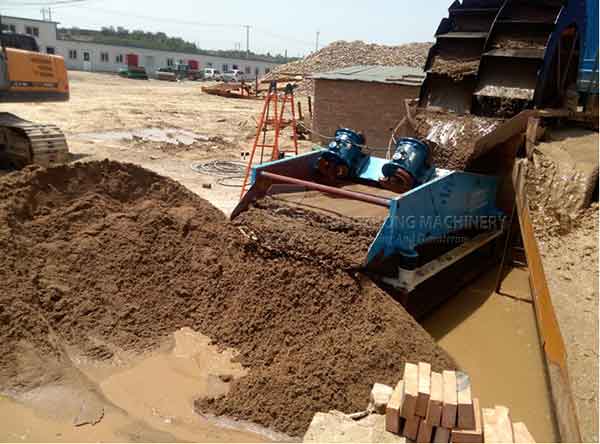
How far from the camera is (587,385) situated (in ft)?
10.2

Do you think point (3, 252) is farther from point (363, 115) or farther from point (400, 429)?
point (363, 115)

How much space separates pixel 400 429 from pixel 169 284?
110 inches

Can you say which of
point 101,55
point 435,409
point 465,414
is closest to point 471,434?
point 465,414

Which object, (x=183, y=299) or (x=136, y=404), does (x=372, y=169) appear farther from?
(x=136, y=404)

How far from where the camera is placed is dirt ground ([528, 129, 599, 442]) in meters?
3.20

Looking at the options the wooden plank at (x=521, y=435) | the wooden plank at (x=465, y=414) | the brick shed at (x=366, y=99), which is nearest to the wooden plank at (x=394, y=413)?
the wooden plank at (x=465, y=414)

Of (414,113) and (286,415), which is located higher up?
(414,113)

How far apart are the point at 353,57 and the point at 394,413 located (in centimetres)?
2930

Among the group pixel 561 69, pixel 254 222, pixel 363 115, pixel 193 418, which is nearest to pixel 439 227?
pixel 254 222

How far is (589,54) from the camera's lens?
7.86m

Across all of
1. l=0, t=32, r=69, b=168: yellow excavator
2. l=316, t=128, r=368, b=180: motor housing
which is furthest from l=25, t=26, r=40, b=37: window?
l=316, t=128, r=368, b=180: motor housing

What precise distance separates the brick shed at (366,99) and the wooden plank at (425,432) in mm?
8608

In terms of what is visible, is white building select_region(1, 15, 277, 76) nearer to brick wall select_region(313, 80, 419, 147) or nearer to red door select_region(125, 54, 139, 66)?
red door select_region(125, 54, 139, 66)

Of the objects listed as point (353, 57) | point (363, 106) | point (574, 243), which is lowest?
point (574, 243)
